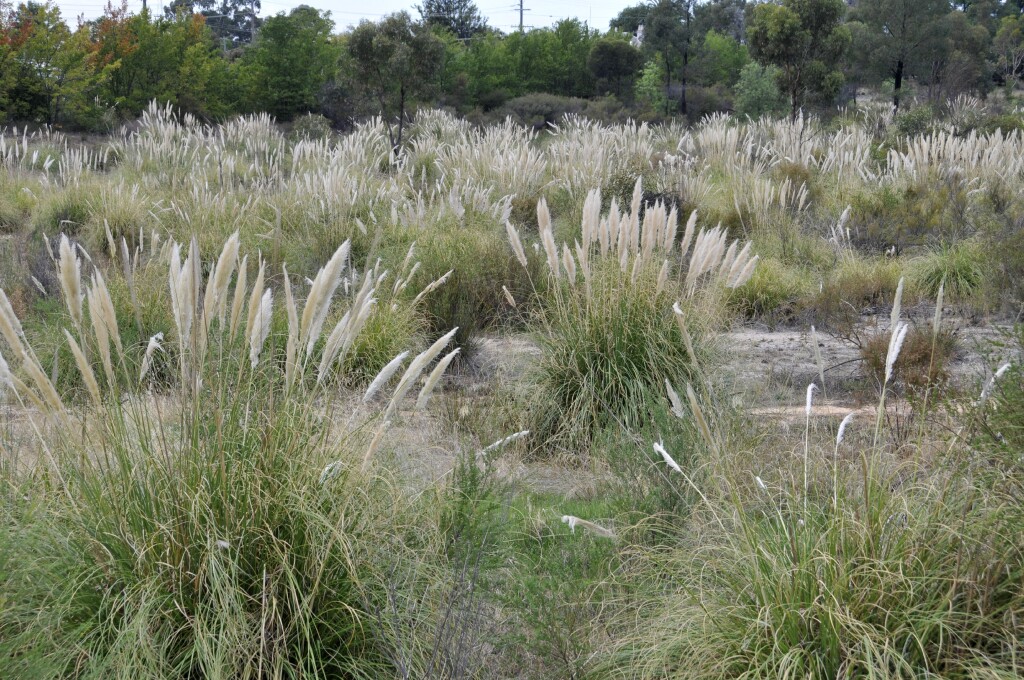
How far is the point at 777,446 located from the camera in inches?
132

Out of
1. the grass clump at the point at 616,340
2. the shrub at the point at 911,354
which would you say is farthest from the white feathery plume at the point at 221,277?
the shrub at the point at 911,354

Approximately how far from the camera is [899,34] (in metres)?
40.7

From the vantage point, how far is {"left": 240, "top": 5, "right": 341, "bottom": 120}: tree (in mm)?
30984

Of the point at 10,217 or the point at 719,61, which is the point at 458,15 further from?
the point at 10,217

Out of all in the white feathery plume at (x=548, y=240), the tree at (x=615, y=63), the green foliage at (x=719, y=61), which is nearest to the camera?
the white feathery plume at (x=548, y=240)

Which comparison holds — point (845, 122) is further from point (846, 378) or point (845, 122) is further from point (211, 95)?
point (211, 95)

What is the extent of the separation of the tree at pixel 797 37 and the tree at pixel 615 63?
18557mm

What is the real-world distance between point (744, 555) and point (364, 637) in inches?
38.2

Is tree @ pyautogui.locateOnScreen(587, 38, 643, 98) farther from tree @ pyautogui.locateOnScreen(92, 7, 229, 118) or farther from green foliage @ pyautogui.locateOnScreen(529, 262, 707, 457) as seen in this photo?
green foliage @ pyautogui.locateOnScreen(529, 262, 707, 457)

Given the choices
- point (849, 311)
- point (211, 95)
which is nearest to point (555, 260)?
point (849, 311)

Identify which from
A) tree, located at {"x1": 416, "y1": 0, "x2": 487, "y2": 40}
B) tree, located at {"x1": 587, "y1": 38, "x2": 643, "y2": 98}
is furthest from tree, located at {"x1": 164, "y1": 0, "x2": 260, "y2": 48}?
tree, located at {"x1": 587, "y1": 38, "x2": 643, "y2": 98}

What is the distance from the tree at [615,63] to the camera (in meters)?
37.2

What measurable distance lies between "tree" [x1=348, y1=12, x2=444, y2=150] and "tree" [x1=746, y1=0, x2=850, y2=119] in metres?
6.36

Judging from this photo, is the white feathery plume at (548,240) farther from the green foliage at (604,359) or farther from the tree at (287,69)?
the tree at (287,69)
